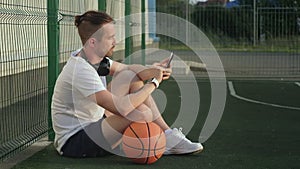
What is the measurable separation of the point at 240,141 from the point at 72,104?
2137 millimetres

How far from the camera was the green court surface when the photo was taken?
6.18 metres

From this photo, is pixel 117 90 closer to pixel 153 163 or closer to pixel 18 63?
pixel 153 163

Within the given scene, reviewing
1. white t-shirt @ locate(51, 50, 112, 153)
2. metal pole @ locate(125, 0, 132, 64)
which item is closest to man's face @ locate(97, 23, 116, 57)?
white t-shirt @ locate(51, 50, 112, 153)

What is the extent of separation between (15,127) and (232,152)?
219cm

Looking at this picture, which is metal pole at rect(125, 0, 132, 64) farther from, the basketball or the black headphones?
the basketball

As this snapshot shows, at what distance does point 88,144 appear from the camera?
625 cm

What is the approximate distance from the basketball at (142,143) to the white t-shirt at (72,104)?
1.26ft

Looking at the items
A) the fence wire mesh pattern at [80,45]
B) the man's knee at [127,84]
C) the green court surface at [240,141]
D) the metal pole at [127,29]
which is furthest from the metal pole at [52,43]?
the metal pole at [127,29]

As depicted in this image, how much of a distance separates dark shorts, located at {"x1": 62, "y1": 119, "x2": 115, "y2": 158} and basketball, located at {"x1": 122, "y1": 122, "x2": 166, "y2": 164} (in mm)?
201

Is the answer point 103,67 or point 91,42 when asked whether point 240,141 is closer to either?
point 103,67

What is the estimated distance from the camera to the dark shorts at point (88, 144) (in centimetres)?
611

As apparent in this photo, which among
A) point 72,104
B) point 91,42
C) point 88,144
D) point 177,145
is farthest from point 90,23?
point 177,145

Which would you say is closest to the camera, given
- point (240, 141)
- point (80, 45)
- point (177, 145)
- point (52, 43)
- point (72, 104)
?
point (72, 104)

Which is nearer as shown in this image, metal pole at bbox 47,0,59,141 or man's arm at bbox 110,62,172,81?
man's arm at bbox 110,62,172,81
